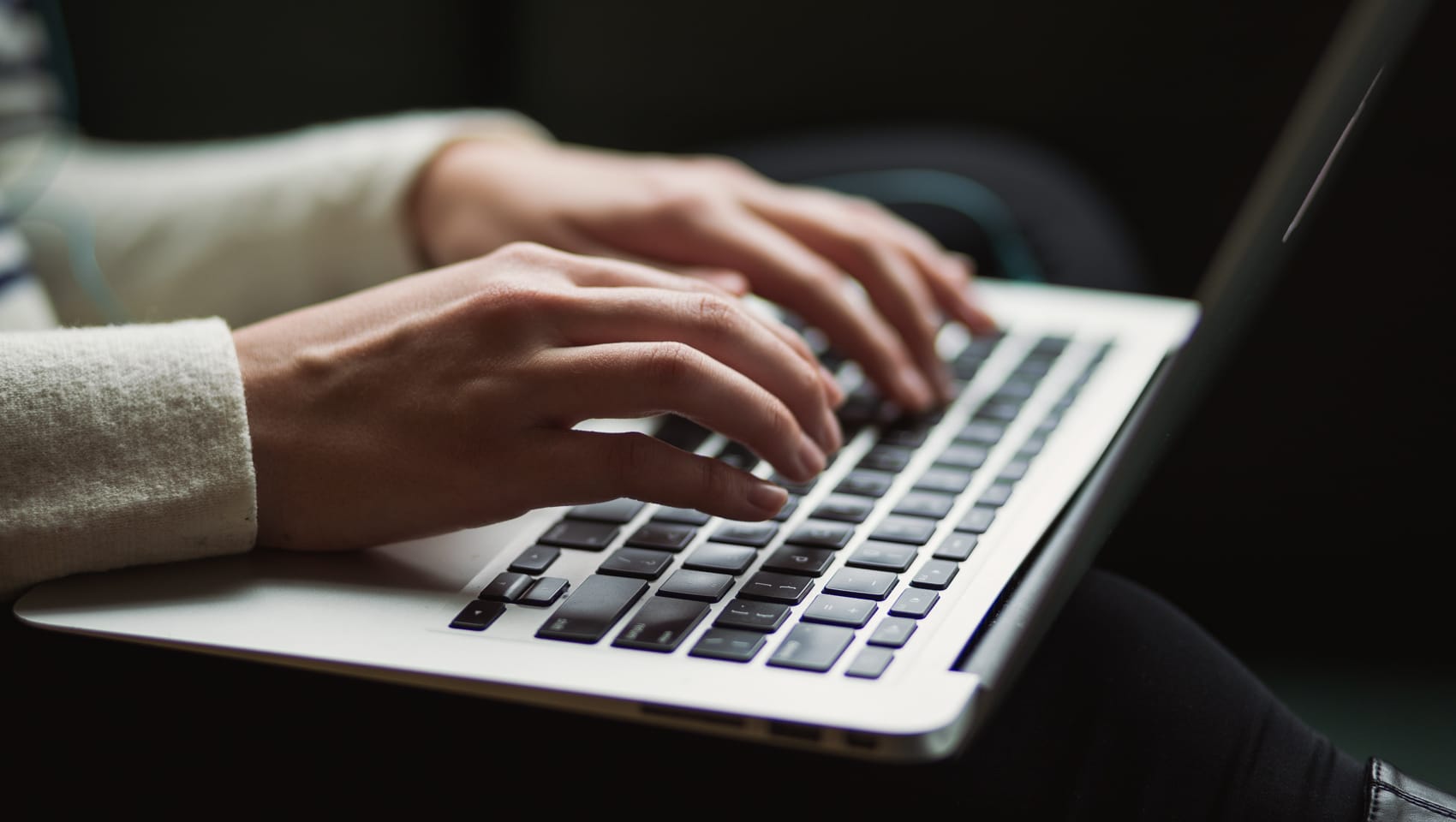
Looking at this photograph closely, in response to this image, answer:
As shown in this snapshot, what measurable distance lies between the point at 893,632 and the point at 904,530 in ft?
0.29

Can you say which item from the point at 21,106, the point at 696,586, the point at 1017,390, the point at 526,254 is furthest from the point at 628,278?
the point at 21,106

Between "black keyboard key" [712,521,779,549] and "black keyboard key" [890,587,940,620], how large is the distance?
73 mm

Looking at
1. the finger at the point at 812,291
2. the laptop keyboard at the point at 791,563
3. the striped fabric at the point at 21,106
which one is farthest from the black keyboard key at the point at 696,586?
the striped fabric at the point at 21,106

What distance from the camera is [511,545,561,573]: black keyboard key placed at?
0.46 meters

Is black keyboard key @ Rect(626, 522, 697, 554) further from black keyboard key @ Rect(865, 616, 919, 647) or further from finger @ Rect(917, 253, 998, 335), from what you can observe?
finger @ Rect(917, 253, 998, 335)

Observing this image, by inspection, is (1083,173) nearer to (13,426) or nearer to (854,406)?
(854,406)

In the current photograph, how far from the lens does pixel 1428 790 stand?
1.42 ft

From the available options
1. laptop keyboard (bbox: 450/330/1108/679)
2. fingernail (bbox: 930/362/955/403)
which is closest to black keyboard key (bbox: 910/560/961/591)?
laptop keyboard (bbox: 450/330/1108/679)

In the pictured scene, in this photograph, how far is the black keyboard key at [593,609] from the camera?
407 mm

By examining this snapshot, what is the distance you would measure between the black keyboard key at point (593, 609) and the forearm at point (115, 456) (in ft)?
0.45

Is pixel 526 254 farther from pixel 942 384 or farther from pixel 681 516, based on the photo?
pixel 942 384

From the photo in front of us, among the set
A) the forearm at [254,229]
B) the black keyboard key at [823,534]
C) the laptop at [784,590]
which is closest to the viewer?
the laptop at [784,590]

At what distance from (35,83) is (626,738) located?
2.56 feet

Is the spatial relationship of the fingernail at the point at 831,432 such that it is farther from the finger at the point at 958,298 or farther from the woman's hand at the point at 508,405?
the finger at the point at 958,298
